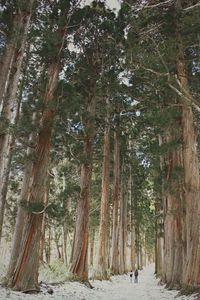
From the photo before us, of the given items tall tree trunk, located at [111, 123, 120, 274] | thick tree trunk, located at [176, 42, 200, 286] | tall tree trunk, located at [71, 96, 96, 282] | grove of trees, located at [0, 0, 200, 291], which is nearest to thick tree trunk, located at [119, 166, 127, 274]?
tall tree trunk, located at [111, 123, 120, 274]

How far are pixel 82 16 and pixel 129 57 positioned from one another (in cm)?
226

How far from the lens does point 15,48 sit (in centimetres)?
852

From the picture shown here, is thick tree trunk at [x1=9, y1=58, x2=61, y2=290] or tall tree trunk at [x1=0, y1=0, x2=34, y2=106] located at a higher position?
tall tree trunk at [x1=0, y1=0, x2=34, y2=106]

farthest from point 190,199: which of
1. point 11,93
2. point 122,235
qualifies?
point 122,235

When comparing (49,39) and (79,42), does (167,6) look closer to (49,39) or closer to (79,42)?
(79,42)

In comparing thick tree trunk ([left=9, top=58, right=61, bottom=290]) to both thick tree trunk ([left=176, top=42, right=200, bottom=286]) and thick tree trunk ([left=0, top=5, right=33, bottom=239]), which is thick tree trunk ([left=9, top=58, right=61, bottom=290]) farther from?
thick tree trunk ([left=176, top=42, right=200, bottom=286])

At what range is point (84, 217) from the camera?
1470cm

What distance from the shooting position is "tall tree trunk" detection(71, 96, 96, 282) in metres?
14.3

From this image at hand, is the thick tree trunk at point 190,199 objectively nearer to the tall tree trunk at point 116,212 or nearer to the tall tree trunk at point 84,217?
the tall tree trunk at point 84,217

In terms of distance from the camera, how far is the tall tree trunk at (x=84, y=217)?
14.3 metres

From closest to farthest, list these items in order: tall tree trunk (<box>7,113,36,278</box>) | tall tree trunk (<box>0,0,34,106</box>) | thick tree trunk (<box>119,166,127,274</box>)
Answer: tall tree trunk (<box>0,0,34,106</box>) < tall tree trunk (<box>7,113,36,278</box>) < thick tree trunk (<box>119,166,127,274</box>)

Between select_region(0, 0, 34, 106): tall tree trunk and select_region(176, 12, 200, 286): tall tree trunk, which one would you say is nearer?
select_region(0, 0, 34, 106): tall tree trunk

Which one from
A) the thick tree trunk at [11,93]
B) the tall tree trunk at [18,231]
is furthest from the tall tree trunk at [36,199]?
the thick tree trunk at [11,93]

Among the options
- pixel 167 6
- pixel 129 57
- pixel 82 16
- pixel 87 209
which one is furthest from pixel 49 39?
pixel 87 209
